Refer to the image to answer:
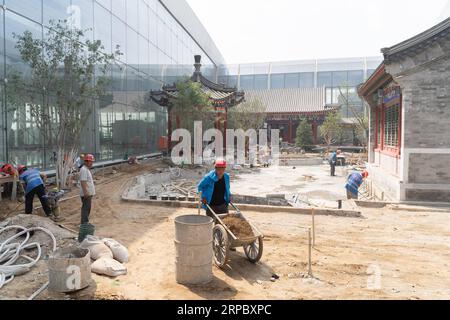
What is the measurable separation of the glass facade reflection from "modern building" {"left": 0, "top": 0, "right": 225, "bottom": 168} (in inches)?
573

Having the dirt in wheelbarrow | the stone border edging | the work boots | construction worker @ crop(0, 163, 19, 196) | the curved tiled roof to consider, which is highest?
the curved tiled roof

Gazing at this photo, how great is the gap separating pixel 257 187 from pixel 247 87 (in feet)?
117

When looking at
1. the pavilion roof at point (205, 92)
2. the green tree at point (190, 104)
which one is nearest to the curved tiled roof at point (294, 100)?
the pavilion roof at point (205, 92)

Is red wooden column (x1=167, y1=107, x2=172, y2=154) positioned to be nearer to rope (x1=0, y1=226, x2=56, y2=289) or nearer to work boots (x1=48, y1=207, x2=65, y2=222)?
work boots (x1=48, y1=207, x2=65, y2=222)

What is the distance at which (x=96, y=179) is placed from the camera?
50.8 ft

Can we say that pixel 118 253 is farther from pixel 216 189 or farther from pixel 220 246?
pixel 216 189

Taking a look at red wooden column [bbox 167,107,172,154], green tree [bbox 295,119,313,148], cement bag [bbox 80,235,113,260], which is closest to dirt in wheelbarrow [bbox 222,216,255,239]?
cement bag [bbox 80,235,113,260]

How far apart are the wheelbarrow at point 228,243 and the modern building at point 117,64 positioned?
26.4 ft

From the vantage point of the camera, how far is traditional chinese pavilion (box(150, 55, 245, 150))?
76.1 feet

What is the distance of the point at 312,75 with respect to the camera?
48.8m

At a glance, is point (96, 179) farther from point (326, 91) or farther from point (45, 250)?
point (326, 91)

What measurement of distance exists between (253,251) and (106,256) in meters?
2.22

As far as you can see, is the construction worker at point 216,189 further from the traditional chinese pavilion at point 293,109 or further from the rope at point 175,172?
the traditional chinese pavilion at point 293,109
